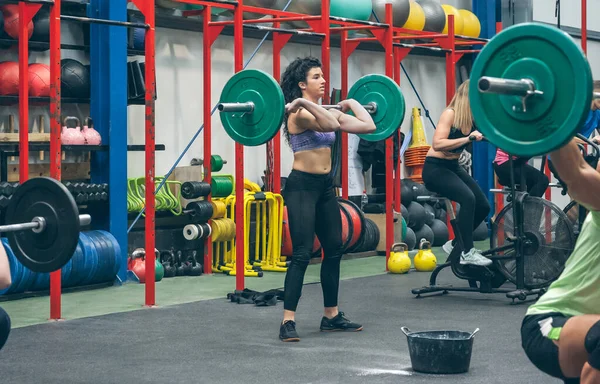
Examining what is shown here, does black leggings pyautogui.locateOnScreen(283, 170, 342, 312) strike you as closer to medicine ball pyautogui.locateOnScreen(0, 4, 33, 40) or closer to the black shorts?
the black shorts

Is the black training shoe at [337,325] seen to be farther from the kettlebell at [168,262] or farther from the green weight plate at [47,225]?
the kettlebell at [168,262]

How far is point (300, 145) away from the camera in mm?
4727

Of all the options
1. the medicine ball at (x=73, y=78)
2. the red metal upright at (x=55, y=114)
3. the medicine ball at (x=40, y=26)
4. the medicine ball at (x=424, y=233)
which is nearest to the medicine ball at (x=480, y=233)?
the medicine ball at (x=424, y=233)

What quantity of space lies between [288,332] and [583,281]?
251 cm

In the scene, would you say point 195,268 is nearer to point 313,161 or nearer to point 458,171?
point 458,171

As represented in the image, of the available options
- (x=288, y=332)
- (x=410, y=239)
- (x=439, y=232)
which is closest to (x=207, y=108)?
(x=288, y=332)

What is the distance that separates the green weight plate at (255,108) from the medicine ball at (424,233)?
14.3 ft

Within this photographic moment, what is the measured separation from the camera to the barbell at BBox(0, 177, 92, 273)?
9.39ft

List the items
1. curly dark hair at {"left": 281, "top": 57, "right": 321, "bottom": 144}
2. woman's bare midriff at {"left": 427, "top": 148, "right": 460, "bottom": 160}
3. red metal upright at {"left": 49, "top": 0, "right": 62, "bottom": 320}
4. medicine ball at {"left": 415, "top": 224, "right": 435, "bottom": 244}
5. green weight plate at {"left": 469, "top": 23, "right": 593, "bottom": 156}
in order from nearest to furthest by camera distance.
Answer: green weight plate at {"left": 469, "top": 23, "right": 593, "bottom": 156} < curly dark hair at {"left": 281, "top": 57, "right": 321, "bottom": 144} < red metal upright at {"left": 49, "top": 0, "right": 62, "bottom": 320} < woman's bare midriff at {"left": 427, "top": 148, "right": 460, "bottom": 160} < medicine ball at {"left": 415, "top": 224, "right": 435, "bottom": 244}

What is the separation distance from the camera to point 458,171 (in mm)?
5930

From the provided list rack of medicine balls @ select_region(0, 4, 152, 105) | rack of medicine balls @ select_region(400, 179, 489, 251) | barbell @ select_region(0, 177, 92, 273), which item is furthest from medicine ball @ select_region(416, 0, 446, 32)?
barbell @ select_region(0, 177, 92, 273)

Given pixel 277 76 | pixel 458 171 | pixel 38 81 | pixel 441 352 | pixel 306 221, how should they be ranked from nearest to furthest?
pixel 441 352 < pixel 306 221 < pixel 458 171 < pixel 38 81 < pixel 277 76

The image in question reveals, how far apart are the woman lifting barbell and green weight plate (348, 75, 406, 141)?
782mm

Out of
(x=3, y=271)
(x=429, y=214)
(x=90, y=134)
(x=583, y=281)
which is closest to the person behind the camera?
(x=583, y=281)
